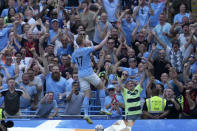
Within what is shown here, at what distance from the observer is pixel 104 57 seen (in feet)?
54.7

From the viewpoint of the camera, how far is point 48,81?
15.9 meters

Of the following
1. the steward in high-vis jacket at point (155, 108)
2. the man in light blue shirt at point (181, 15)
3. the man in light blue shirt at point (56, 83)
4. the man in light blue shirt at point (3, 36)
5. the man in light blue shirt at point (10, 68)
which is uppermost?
the man in light blue shirt at point (181, 15)

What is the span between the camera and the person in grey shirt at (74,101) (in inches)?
580

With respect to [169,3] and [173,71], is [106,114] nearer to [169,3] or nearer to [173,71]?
[173,71]

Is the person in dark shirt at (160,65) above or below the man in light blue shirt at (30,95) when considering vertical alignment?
above

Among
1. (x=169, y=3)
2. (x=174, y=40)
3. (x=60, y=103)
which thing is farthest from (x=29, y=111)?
(x=169, y=3)

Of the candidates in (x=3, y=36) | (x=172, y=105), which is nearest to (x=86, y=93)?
(x=172, y=105)

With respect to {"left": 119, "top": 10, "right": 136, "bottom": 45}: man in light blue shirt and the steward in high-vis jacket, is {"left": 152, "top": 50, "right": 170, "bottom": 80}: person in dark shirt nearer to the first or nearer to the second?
{"left": 119, "top": 10, "right": 136, "bottom": 45}: man in light blue shirt

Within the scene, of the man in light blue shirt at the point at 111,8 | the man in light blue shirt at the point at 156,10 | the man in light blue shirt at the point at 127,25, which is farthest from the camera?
the man in light blue shirt at the point at 111,8

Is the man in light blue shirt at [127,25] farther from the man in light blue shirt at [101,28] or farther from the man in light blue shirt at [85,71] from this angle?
the man in light blue shirt at [85,71]

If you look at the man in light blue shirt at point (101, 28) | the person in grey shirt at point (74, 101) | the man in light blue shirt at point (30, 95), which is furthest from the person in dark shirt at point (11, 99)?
the man in light blue shirt at point (101, 28)

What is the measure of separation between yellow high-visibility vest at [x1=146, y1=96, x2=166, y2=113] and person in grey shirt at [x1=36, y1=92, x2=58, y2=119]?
233cm

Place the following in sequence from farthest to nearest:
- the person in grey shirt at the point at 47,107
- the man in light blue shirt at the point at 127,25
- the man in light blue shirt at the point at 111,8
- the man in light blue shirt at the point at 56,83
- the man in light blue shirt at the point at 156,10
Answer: the man in light blue shirt at the point at 111,8 → the man in light blue shirt at the point at 156,10 → the man in light blue shirt at the point at 127,25 → the man in light blue shirt at the point at 56,83 → the person in grey shirt at the point at 47,107

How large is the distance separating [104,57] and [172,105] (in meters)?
3.14
